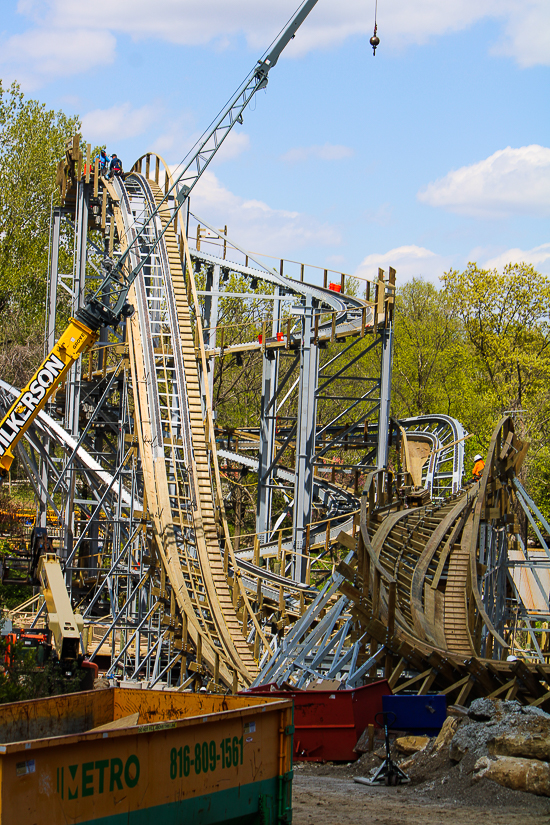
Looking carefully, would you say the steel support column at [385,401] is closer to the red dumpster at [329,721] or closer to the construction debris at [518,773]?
the red dumpster at [329,721]

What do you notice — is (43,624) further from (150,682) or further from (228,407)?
(228,407)

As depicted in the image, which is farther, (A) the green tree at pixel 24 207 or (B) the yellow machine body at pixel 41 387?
(A) the green tree at pixel 24 207

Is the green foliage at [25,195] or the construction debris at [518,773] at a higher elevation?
the green foliage at [25,195]

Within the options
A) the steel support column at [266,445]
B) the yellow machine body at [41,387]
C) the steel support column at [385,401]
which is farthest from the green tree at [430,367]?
the yellow machine body at [41,387]

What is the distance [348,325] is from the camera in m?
25.9

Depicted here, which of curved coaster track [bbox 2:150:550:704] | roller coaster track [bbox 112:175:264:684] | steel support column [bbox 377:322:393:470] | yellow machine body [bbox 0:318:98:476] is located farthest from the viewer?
steel support column [bbox 377:322:393:470]

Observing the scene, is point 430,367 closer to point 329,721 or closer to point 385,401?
point 385,401

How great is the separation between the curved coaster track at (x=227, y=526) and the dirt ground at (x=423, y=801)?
218cm

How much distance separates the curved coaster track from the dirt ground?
85.7 inches

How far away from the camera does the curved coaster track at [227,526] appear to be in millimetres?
13195

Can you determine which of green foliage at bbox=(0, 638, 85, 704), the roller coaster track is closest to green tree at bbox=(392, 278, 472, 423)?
the roller coaster track

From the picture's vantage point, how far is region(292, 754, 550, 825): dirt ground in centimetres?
741

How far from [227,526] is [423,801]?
967cm

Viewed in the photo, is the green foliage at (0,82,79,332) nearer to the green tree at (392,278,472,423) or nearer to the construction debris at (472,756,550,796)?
the green tree at (392,278,472,423)
